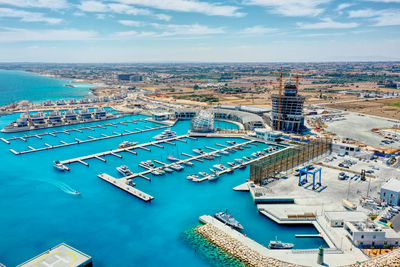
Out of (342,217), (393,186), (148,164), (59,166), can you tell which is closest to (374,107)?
(393,186)

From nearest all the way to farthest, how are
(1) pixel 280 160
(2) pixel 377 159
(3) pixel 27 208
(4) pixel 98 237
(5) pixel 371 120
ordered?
(4) pixel 98 237
(3) pixel 27 208
(1) pixel 280 160
(2) pixel 377 159
(5) pixel 371 120

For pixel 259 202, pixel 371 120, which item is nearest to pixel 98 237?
pixel 259 202

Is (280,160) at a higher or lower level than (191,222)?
higher

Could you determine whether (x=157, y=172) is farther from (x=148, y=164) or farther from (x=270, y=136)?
(x=270, y=136)

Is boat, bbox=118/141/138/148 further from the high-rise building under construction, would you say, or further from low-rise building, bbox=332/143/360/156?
low-rise building, bbox=332/143/360/156

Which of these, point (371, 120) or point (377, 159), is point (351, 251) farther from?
point (371, 120)

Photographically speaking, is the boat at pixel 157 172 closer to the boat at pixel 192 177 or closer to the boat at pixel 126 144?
the boat at pixel 192 177
